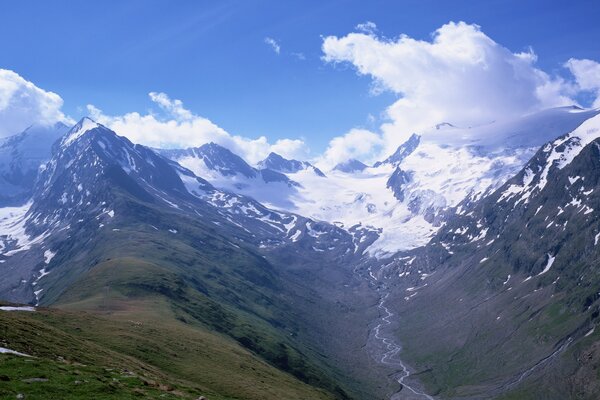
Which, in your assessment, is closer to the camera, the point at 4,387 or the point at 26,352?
the point at 4,387

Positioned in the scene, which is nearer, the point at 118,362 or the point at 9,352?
the point at 9,352

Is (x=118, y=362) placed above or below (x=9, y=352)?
above

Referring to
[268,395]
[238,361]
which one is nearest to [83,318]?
[238,361]

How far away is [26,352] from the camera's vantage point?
62438 millimetres

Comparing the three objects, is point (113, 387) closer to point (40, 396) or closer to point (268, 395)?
point (40, 396)

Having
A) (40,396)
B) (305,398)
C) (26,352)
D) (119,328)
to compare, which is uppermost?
(119,328)

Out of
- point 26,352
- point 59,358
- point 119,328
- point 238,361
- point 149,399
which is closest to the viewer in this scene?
point 149,399

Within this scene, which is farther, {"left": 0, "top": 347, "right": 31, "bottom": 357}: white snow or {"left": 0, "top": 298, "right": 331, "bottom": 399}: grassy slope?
{"left": 0, "top": 347, "right": 31, "bottom": 357}: white snow

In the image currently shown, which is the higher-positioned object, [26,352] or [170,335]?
[170,335]

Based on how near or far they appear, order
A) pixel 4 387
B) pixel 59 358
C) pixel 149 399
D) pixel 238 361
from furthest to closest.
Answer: pixel 238 361, pixel 59 358, pixel 149 399, pixel 4 387

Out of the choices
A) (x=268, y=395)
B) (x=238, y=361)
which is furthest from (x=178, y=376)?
(x=238, y=361)

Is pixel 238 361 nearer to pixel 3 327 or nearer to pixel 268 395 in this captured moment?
pixel 268 395

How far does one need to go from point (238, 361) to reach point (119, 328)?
33.0 meters

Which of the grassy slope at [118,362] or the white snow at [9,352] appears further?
the white snow at [9,352]
